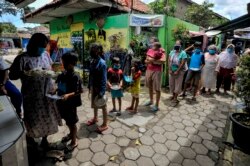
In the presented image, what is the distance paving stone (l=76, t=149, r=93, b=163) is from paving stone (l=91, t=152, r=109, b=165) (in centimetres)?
9

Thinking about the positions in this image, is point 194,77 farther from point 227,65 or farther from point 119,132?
point 119,132

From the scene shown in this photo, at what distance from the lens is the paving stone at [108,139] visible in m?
3.63

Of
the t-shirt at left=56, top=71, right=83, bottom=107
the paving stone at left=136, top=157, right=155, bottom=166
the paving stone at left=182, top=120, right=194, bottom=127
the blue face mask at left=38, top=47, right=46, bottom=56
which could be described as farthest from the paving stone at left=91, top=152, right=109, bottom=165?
the paving stone at left=182, top=120, right=194, bottom=127

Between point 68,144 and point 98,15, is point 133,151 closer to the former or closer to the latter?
point 68,144

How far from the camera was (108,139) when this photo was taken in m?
3.69

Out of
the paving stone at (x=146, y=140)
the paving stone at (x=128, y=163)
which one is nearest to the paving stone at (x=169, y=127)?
the paving stone at (x=146, y=140)

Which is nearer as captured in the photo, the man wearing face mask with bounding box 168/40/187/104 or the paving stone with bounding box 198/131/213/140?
the paving stone with bounding box 198/131/213/140

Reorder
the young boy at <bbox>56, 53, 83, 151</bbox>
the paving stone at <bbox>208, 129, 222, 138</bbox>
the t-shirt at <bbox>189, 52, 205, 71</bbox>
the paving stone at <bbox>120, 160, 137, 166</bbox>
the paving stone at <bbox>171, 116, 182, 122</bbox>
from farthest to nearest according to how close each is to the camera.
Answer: the t-shirt at <bbox>189, 52, 205, 71</bbox> → the paving stone at <bbox>171, 116, 182, 122</bbox> → the paving stone at <bbox>208, 129, 222, 138</bbox> → the paving stone at <bbox>120, 160, 137, 166</bbox> → the young boy at <bbox>56, 53, 83, 151</bbox>

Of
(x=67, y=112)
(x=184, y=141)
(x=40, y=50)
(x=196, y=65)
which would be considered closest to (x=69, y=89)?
Answer: (x=67, y=112)

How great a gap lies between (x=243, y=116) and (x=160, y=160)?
207 centimetres

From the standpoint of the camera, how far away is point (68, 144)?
11.3 feet

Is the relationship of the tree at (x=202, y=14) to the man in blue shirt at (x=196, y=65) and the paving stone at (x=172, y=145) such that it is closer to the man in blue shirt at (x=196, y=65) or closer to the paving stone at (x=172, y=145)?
the man in blue shirt at (x=196, y=65)

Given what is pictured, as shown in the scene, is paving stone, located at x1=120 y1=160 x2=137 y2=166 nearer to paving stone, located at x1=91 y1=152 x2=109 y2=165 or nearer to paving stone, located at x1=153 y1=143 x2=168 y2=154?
paving stone, located at x1=91 y1=152 x2=109 y2=165

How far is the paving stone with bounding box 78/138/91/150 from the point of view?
11.2ft
